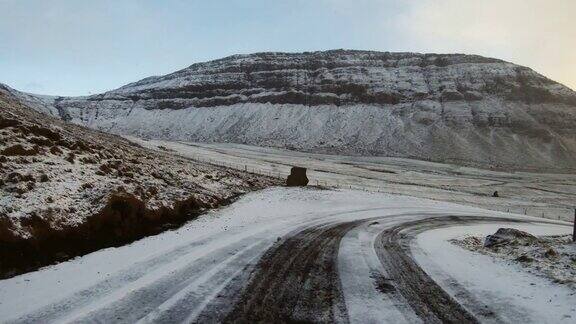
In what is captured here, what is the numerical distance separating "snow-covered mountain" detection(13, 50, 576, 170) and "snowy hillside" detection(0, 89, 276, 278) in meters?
90.3

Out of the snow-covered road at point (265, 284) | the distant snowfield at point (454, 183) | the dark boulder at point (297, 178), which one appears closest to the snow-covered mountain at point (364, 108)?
the distant snowfield at point (454, 183)

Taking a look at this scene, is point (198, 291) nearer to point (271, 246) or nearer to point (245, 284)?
point (245, 284)

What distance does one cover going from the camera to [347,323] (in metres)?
6.35

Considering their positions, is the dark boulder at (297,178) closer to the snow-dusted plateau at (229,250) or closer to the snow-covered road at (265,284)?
the snow-dusted plateau at (229,250)

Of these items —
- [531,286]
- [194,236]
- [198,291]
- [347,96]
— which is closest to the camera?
[198,291]

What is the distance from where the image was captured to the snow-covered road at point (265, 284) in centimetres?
669

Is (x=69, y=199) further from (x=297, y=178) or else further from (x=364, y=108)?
(x=364, y=108)

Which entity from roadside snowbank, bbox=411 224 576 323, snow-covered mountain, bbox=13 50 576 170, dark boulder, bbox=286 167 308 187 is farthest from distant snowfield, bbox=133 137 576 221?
roadside snowbank, bbox=411 224 576 323

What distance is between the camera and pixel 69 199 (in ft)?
40.0

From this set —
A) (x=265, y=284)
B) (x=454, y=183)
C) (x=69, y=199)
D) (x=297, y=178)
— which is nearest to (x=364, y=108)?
(x=454, y=183)

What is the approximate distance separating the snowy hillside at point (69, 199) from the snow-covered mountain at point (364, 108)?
9031 centimetres

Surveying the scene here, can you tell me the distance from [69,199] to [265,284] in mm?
6858

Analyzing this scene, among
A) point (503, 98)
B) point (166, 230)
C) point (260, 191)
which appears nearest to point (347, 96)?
point (503, 98)

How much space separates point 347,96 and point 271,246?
5048 inches
